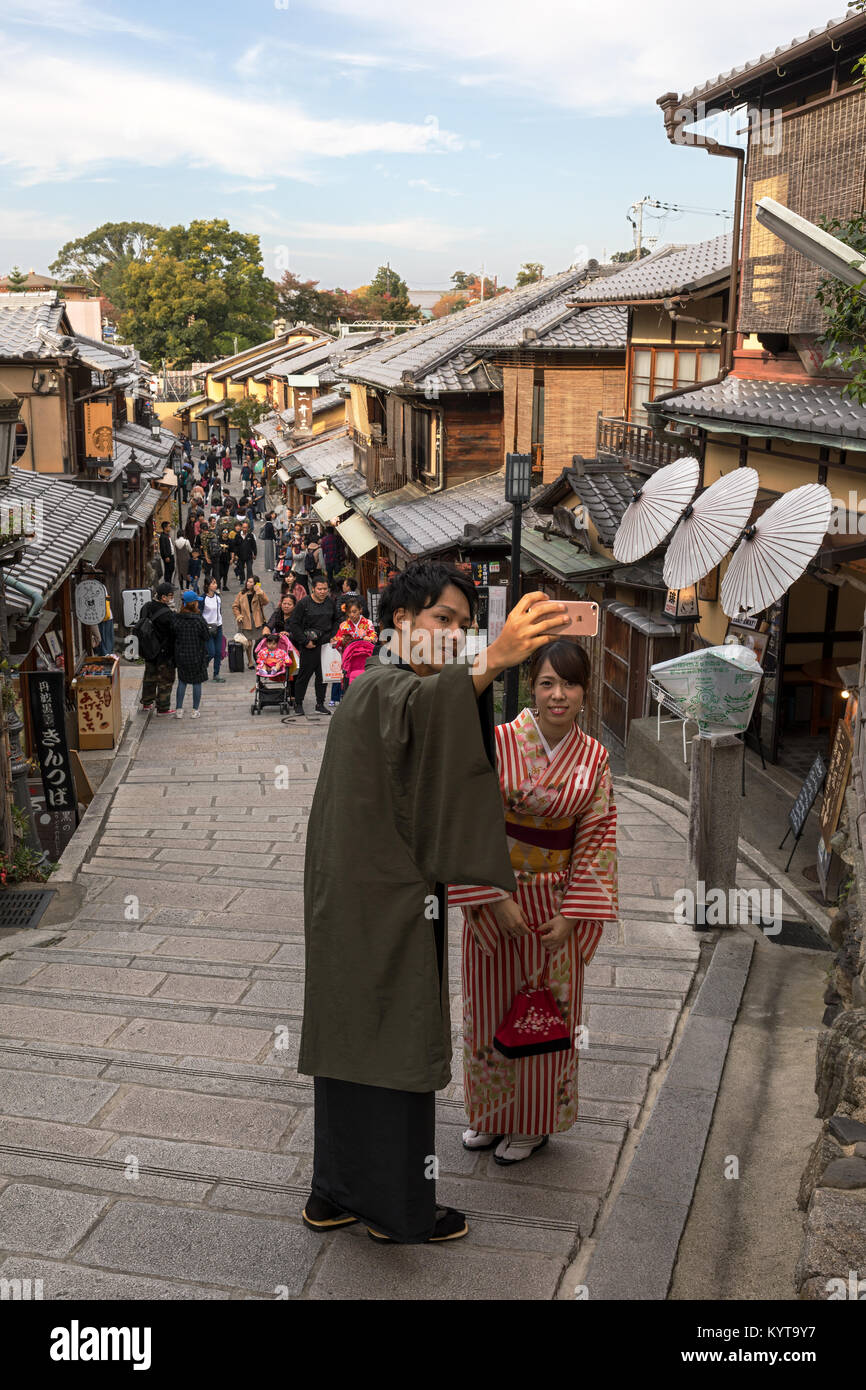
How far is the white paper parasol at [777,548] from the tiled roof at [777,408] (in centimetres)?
49

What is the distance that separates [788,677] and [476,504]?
11.1 metres

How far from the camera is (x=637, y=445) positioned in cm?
1834

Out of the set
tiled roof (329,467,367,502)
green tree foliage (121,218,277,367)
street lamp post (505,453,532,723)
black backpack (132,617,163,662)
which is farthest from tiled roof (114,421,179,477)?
green tree foliage (121,218,277,367)

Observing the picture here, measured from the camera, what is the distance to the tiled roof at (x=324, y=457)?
36.7m

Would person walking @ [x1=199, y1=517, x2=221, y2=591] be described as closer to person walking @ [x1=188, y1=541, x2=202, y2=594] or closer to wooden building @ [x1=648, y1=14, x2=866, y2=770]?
person walking @ [x1=188, y1=541, x2=202, y2=594]

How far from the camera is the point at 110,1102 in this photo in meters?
4.81

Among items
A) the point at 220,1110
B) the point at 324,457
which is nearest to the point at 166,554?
the point at 324,457

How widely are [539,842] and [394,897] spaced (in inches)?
35.7

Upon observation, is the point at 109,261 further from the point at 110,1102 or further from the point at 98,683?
the point at 110,1102

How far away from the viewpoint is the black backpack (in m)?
17.1

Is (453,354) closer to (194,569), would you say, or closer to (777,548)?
(194,569)

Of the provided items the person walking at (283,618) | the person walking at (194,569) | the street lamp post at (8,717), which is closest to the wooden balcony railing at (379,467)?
the person walking at (194,569)

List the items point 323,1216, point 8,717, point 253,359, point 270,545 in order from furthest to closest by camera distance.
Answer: point 253,359 → point 270,545 → point 8,717 → point 323,1216

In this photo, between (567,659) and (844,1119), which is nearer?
(844,1119)
